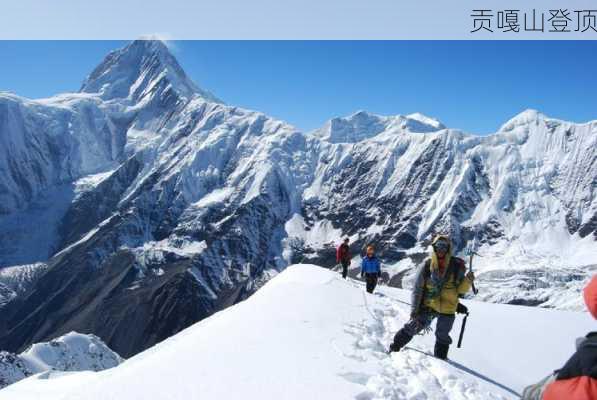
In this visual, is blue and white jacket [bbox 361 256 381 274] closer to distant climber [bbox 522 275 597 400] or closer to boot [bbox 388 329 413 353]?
boot [bbox 388 329 413 353]

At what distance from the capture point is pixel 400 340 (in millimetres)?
10711

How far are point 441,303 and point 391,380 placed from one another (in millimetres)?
2541

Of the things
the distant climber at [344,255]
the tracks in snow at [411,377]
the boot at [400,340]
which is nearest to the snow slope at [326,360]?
the tracks in snow at [411,377]

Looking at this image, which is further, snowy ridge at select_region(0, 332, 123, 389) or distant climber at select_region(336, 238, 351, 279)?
snowy ridge at select_region(0, 332, 123, 389)

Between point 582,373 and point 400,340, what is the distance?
7.16 metres

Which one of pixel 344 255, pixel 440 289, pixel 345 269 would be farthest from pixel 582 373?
pixel 344 255

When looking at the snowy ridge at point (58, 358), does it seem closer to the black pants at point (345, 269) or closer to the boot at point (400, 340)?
the black pants at point (345, 269)

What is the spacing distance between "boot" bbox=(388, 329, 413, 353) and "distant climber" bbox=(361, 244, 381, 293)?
10419 mm

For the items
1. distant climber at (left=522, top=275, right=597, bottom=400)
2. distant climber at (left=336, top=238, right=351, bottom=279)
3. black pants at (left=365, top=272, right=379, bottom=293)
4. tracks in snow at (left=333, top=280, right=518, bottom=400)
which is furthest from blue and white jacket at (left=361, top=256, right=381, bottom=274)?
distant climber at (left=522, top=275, right=597, bottom=400)

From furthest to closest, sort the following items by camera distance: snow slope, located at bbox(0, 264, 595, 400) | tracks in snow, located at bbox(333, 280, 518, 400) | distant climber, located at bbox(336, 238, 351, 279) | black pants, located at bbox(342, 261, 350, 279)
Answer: distant climber, located at bbox(336, 238, 351, 279) < black pants, located at bbox(342, 261, 350, 279) < tracks in snow, located at bbox(333, 280, 518, 400) < snow slope, located at bbox(0, 264, 595, 400)

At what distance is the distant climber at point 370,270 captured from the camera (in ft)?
70.0

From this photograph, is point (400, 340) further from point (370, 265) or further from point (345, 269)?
point (345, 269)

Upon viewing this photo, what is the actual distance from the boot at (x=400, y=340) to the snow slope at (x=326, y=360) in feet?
0.75

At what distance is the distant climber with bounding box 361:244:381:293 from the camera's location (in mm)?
21328
